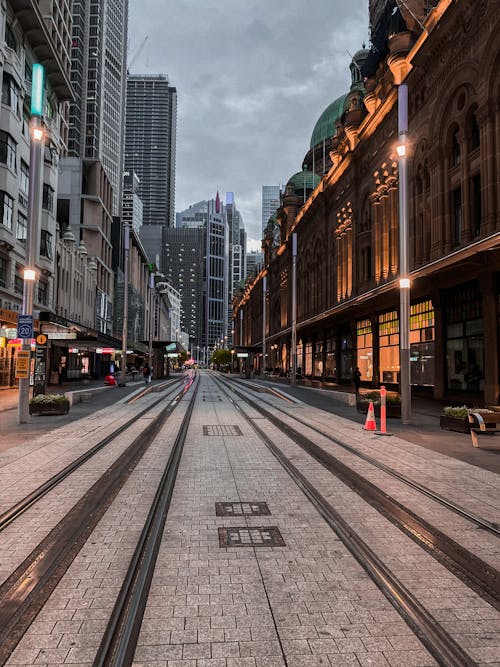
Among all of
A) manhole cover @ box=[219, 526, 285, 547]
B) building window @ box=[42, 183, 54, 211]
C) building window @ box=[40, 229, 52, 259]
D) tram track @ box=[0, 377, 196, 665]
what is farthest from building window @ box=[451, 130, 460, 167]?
building window @ box=[42, 183, 54, 211]

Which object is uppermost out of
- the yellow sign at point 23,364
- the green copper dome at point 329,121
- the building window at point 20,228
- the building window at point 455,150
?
the green copper dome at point 329,121

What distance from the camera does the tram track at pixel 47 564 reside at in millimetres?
4141

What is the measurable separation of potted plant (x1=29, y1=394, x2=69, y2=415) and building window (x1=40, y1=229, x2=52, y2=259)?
2654 centimetres

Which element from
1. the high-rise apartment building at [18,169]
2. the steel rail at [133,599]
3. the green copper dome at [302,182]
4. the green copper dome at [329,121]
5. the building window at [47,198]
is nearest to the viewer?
the steel rail at [133,599]

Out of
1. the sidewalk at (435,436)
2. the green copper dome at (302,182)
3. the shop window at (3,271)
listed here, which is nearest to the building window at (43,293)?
the shop window at (3,271)

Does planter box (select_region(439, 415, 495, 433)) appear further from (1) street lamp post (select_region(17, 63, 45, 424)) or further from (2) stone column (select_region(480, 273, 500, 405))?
(1) street lamp post (select_region(17, 63, 45, 424))

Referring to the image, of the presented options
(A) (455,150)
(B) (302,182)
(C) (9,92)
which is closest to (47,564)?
(A) (455,150)

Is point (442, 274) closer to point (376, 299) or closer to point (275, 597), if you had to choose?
point (376, 299)

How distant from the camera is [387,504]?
313 inches

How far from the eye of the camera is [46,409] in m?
19.8

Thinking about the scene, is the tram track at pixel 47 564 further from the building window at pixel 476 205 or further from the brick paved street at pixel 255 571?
the building window at pixel 476 205

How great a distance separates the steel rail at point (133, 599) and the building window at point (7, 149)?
32.5 m

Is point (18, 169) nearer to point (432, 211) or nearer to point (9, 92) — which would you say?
point (9, 92)

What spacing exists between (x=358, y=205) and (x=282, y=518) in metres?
38.5
